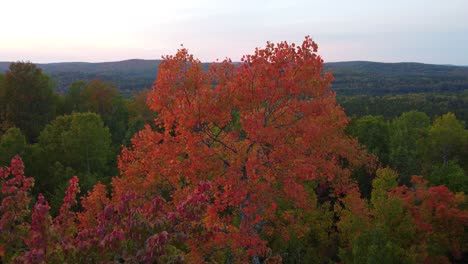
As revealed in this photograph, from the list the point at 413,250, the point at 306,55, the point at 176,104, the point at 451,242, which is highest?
the point at 306,55

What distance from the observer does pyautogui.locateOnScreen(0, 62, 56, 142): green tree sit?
38.3 metres

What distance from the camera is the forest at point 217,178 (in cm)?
694

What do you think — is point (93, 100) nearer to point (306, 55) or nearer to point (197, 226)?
point (306, 55)

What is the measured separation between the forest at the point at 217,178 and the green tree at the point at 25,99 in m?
0.14

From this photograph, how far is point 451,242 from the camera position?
83.8 ft

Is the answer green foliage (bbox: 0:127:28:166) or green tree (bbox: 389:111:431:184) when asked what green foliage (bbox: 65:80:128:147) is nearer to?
green foliage (bbox: 0:127:28:166)

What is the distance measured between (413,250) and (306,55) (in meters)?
13.3

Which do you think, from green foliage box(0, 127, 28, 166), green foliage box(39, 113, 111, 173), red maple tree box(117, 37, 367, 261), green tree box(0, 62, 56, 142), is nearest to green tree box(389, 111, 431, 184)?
red maple tree box(117, 37, 367, 261)

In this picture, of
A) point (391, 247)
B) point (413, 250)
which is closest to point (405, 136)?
point (413, 250)

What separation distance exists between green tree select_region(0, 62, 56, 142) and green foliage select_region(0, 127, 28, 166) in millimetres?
10515

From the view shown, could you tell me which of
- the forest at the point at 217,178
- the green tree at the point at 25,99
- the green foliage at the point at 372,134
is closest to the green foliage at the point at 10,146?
the forest at the point at 217,178

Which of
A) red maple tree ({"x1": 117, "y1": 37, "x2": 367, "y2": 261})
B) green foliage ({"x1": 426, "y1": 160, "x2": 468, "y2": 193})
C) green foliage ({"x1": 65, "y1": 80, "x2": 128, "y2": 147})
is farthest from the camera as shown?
green foliage ({"x1": 65, "y1": 80, "x2": 128, "y2": 147})

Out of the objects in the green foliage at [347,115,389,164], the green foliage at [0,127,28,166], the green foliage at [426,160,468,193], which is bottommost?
the green foliage at [426,160,468,193]

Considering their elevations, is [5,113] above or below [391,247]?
above
